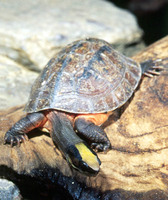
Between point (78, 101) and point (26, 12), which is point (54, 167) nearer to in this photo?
point (78, 101)

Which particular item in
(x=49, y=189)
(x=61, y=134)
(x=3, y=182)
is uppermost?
(x=61, y=134)

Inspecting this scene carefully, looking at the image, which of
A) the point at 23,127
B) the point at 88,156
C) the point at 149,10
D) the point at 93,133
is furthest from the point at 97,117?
the point at 149,10

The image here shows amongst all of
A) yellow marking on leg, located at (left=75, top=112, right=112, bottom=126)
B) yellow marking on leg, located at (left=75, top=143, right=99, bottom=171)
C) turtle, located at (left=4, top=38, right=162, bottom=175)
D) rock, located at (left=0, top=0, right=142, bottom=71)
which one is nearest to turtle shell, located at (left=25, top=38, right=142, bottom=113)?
turtle, located at (left=4, top=38, right=162, bottom=175)

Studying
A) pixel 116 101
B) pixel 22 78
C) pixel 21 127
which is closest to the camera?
pixel 21 127

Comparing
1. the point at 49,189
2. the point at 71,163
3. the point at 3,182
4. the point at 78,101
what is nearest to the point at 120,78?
the point at 78,101

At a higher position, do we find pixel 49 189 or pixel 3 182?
pixel 3 182

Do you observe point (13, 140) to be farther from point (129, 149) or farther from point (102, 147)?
point (129, 149)

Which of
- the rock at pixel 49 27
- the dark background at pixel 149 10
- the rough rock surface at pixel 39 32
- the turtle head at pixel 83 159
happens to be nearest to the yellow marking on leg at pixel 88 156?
the turtle head at pixel 83 159

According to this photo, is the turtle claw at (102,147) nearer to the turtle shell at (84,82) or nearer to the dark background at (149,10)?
the turtle shell at (84,82)
